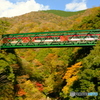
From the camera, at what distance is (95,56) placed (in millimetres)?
19078

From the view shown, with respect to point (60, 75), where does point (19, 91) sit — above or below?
below

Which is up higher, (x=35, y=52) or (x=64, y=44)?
(x=35, y=52)

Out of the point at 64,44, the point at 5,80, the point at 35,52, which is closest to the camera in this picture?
the point at 5,80

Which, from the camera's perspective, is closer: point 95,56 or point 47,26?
point 95,56

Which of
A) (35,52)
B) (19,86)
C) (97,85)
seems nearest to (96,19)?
(97,85)

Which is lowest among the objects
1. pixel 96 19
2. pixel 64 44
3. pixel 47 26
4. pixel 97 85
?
pixel 97 85

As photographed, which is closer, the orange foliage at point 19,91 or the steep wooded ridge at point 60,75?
the steep wooded ridge at point 60,75

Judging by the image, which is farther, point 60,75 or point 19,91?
point 60,75

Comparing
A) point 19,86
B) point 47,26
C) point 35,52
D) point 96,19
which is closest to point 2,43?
point 19,86

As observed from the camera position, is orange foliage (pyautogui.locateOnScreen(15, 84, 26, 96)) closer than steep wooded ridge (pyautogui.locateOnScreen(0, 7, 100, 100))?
No

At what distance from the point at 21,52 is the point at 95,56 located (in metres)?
53.6

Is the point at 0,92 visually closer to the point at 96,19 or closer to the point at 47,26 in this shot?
the point at 96,19

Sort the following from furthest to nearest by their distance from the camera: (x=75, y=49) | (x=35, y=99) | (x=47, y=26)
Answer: (x=47, y=26), (x=75, y=49), (x=35, y=99)

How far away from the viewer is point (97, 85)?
1767 centimetres
